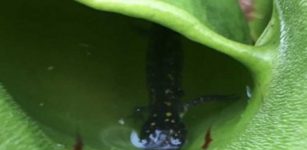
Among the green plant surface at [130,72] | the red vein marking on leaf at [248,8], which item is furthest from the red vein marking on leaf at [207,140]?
the red vein marking on leaf at [248,8]

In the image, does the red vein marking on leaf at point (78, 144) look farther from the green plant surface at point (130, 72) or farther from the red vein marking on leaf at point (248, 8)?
the red vein marking on leaf at point (248, 8)

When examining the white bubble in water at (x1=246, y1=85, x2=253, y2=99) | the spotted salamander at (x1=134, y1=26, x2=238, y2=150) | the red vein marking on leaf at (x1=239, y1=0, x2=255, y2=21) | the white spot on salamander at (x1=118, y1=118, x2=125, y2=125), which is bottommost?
the white bubble in water at (x1=246, y1=85, x2=253, y2=99)

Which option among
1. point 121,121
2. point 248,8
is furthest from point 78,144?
point 248,8

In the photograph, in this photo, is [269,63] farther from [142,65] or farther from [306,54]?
[142,65]

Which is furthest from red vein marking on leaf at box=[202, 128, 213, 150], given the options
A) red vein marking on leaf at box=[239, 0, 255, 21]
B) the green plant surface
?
red vein marking on leaf at box=[239, 0, 255, 21]

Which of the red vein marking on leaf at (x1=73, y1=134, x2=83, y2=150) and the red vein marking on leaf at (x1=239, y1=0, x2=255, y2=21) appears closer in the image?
the red vein marking on leaf at (x1=73, y1=134, x2=83, y2=150)

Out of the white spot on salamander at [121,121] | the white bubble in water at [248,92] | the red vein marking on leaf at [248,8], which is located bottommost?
the white bubble in water at [248,92]

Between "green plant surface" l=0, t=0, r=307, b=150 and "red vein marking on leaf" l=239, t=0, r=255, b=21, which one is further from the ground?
"red vein marking on leaf" l=239, t=0, r=255, b=21

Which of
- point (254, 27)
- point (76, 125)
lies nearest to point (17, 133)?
point (76, 125)

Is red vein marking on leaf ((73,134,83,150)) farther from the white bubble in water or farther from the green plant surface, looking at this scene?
the white bubble in water
